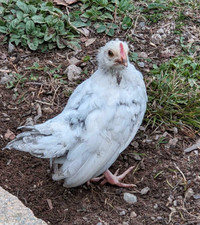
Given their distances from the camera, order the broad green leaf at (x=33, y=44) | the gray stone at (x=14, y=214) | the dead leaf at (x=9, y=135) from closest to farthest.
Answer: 1. the gray stone at (x=14, y=214)
2. the dead leaf at (x=9, y=135)
3. the broad green leaf at (x=33, y=44)

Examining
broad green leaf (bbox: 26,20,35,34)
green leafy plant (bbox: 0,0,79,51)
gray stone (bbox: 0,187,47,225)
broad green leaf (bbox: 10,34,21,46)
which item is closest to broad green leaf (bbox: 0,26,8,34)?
green leafy plant (bbox: 0,0,79,51)

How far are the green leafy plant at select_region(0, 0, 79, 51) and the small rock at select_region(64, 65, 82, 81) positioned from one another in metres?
A: 0.35

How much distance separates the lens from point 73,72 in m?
4.64

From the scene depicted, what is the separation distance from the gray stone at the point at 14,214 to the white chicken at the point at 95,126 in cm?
39

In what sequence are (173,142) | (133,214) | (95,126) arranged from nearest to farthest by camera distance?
(95,126) → (133,214) → (173,142)

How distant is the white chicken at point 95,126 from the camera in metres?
Result: 3.25

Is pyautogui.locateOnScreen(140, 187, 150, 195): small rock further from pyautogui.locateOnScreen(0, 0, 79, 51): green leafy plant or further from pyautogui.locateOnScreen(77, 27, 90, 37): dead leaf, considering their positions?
pyautogui.locateOnScreen(77, 27, 90, 37): dead leaf

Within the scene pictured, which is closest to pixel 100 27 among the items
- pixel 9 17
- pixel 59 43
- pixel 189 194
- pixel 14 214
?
pixel 59 43

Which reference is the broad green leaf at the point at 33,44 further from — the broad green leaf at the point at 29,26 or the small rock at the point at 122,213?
the small rock at the point at 122,213

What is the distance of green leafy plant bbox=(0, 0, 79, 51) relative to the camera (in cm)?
479

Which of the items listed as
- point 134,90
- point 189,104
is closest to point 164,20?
point 189,104

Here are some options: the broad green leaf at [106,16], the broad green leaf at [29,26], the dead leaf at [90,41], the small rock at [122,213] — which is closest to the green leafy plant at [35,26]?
the broad green leaf at [29,26]

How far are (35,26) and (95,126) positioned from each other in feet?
6.46

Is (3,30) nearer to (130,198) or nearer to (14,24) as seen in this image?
(14,24)
